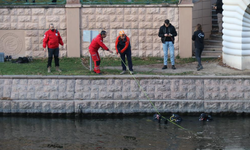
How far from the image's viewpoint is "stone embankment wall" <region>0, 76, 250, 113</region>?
50.1 feet

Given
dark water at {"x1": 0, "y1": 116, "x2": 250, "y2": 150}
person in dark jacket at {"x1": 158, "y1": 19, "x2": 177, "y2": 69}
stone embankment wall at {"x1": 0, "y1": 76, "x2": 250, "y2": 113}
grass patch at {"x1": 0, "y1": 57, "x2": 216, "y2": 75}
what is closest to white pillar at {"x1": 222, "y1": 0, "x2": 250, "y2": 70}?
stone embankment wall at {"x1": 0, "y1": 76, "x2": 250, "y2": 113}

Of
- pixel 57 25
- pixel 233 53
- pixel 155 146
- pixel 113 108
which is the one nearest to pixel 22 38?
pixel 57 25

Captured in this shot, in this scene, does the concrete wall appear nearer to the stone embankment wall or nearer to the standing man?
the standing man

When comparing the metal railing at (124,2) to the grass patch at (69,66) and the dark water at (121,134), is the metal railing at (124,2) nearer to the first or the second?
the grass patch at (69,66)

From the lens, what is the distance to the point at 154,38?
787 inches

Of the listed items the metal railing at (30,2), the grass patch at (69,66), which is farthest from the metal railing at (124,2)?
the grass patch at (69,66)

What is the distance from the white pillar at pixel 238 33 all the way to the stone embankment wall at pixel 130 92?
5.51ft

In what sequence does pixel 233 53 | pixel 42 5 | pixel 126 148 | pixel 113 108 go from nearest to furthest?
pixel 126 148 → pixel 113 108 → pixel 233 53 → pixel 42 5

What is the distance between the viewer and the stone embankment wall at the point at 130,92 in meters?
15.3

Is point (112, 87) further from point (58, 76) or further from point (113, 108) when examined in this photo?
point (58, 76)

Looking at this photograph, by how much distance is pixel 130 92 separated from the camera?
1538 centimetres

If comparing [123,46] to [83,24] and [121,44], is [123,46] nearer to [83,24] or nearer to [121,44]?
[121,44]

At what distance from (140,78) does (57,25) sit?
19.7 feet

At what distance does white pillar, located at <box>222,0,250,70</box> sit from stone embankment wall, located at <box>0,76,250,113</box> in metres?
1.68
